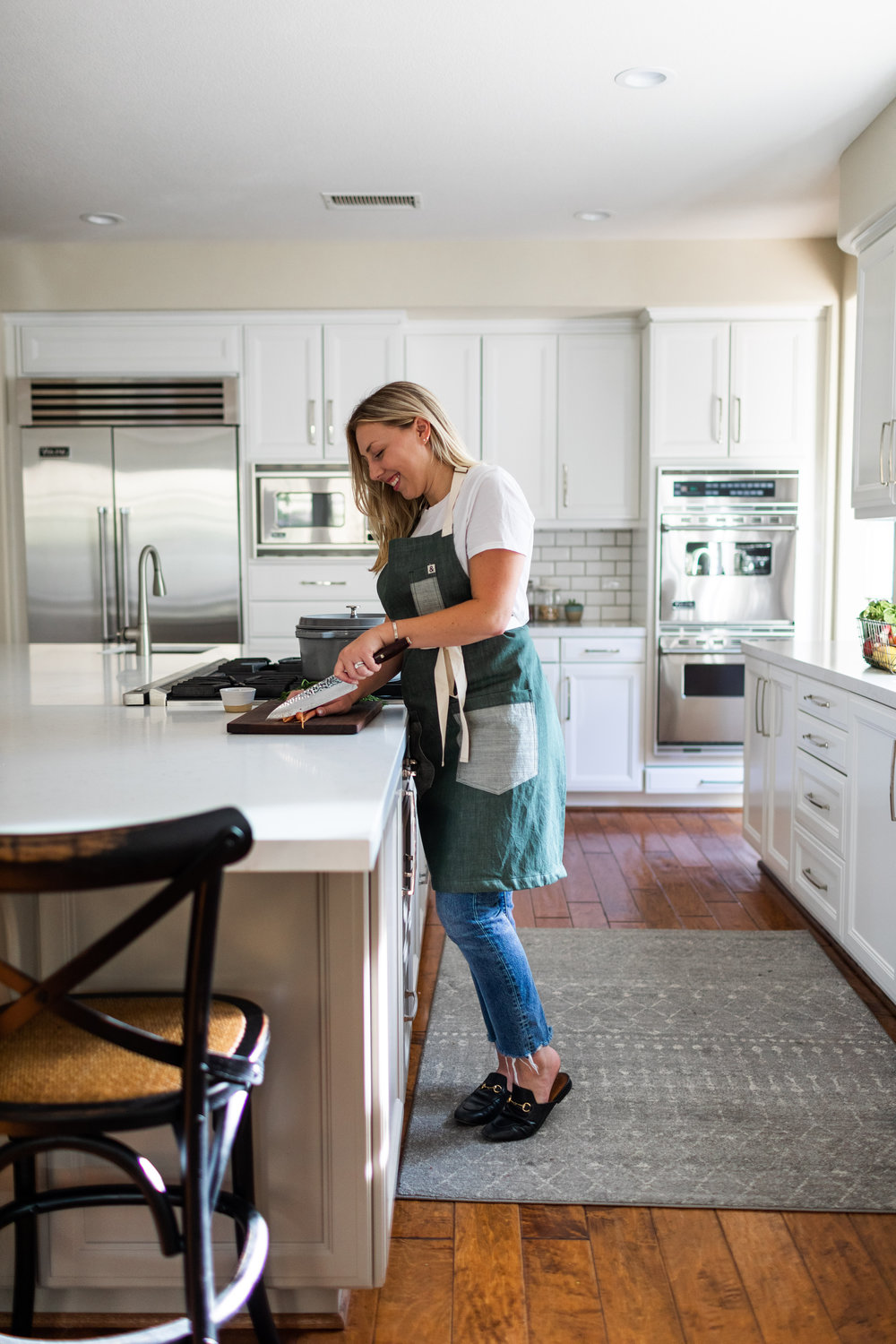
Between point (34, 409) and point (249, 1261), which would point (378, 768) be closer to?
point (249, 1261)

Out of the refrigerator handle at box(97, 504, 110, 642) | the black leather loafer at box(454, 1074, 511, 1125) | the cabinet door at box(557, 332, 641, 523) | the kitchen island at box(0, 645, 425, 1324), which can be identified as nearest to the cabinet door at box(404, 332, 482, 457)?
the cabinet door at box(557, 332, 641, 523)

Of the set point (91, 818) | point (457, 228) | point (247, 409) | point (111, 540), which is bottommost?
point (91, 818)

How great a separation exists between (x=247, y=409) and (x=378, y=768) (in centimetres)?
378

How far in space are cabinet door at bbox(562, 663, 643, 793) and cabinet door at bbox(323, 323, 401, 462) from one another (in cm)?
160

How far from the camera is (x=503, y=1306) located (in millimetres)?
1655

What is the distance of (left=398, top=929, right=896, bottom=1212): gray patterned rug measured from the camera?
196cm

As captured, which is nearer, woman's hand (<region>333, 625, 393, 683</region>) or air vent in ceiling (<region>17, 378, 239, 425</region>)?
woman's hand (<region>333, 625, 393, 683</region>)

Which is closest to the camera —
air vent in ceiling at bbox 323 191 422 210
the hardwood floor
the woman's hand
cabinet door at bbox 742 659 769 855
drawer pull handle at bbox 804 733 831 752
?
the hardwood floor

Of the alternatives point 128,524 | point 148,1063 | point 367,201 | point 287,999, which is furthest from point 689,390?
point 148,1063

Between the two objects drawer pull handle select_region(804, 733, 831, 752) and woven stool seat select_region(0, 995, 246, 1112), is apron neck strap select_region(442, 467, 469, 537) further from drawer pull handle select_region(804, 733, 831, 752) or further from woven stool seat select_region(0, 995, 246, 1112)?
drawer pull handle select_region(804, 733, 831, 752)

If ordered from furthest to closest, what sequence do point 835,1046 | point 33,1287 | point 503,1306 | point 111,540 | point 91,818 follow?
point 111,540 → point 835,1046 → point 503,1306 → point 33,1287 → point 91,818

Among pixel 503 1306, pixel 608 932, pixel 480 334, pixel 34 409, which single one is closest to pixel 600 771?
pixel 608 932

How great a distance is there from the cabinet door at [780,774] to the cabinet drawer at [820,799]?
9 cm

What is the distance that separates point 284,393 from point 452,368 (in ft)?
2.69
